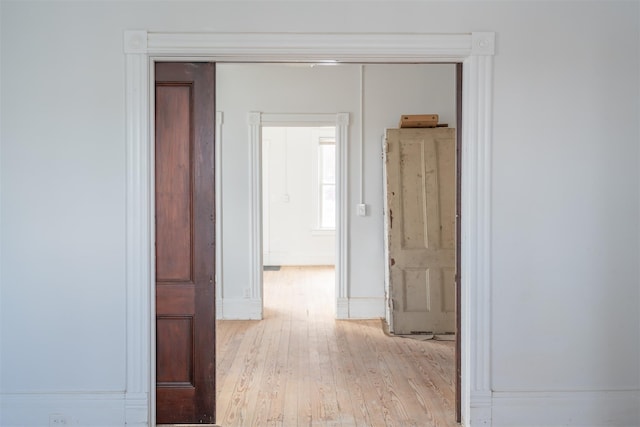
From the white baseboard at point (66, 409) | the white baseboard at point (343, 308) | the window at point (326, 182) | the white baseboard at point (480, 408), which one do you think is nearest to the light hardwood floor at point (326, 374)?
the white baseboard at point (343, 308)

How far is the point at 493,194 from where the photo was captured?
106 inches

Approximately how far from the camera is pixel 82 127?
263 centimetres

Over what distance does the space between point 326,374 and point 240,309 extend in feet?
6.16

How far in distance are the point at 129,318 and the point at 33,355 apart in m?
0.56

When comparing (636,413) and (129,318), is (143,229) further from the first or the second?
(636,413)

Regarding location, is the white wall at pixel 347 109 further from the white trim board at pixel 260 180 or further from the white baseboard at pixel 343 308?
the white baseboard at pixel 343 308

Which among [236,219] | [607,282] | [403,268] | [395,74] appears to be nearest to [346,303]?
[403,268]

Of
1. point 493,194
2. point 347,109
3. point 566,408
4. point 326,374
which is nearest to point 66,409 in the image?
point 326,374

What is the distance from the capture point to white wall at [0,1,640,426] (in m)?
2.62

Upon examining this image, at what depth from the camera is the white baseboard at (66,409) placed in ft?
8.74

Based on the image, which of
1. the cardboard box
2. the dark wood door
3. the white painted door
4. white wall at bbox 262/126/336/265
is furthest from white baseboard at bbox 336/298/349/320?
white wall at bbox 262/126/336/265

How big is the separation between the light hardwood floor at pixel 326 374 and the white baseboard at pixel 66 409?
2.11ft

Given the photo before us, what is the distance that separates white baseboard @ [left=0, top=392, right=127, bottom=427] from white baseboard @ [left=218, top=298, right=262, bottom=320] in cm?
270

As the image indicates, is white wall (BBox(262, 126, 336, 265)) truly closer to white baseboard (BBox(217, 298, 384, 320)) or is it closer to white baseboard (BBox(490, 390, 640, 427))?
white baseboard (BBox(217, 298, 384, 320))
